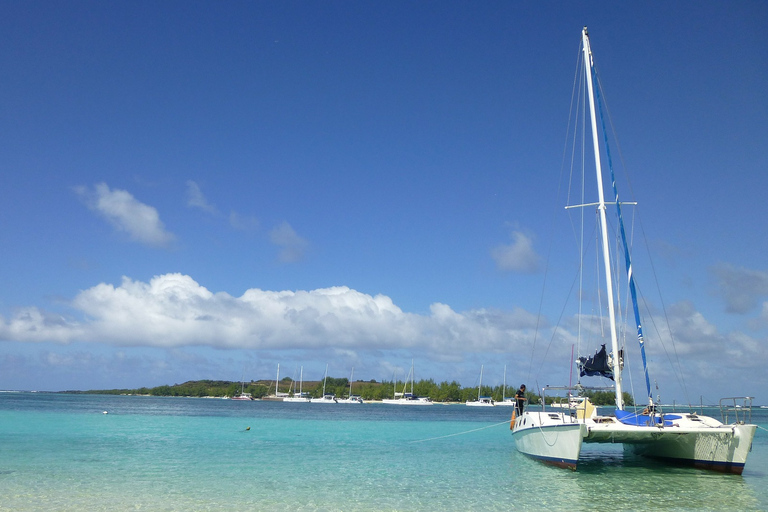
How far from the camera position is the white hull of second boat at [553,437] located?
18438 millimetres

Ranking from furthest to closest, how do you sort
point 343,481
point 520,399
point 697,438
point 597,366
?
point 520,399 < point 597,366 < point 697,438 < point 343,481

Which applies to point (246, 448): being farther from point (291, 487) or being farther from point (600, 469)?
point (600, 469)

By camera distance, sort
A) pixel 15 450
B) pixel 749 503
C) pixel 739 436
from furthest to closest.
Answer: pixel 15 450 < pixel 739 436 < pixel 749 503

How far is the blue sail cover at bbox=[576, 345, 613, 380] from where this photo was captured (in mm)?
21609

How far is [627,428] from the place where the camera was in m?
17.9

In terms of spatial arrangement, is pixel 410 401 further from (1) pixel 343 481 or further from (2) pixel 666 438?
(1) pixel 343 481

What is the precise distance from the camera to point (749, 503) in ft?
49.1

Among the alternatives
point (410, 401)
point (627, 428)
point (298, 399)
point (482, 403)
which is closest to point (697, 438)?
point (627, 428)

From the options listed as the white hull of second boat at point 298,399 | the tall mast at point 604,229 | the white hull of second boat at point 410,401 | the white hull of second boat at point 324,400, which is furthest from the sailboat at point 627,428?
the white hull of second boat at point 298,399

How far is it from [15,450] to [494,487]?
66.8ft

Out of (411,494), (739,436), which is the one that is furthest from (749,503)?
(411,494)

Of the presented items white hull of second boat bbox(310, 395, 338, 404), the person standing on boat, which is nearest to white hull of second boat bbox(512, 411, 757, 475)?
the person standing on boat

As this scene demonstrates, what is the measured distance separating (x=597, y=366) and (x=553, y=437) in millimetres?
3554

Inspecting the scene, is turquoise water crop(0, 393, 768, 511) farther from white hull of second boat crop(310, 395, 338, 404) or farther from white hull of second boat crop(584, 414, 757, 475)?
white hull of second boat crop(310, 395, 338, 404)
